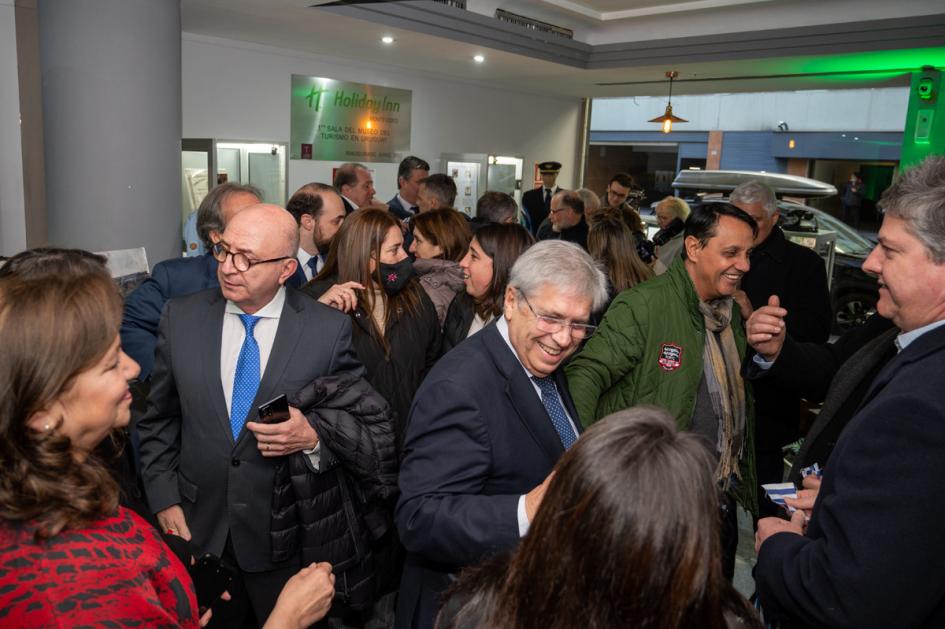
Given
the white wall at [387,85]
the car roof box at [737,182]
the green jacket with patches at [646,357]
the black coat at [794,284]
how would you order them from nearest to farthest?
1. the green jacket with patches at [646,357]
2. the black coat at [794,284]
3. the white wall at [387,85]
4. the car roof box at [737,182]

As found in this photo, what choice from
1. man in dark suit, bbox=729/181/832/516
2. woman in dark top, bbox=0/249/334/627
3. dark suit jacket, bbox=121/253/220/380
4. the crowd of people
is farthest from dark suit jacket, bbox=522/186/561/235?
woman in dark top, bbox=0/249/334/627

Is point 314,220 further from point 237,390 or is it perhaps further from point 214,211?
point 237,390

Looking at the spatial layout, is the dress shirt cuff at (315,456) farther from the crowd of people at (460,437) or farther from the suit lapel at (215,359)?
the suit lapel at (215,359)

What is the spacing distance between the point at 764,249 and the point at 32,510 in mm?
3987

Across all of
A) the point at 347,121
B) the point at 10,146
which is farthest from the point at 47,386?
the point at 347,121

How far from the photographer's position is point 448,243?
3992 mm

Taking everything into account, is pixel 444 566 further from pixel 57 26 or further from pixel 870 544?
pixel 57 26

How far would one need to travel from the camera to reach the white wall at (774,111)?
2128cm

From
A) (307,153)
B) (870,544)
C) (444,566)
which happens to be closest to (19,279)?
(444,566)

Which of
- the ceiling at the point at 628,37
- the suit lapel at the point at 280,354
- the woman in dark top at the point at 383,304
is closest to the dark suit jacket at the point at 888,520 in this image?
the suit lapel at the point at 280,354

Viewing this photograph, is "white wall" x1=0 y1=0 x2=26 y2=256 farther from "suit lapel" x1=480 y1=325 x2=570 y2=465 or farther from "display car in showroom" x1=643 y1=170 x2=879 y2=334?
"display car in showroom" x1=643 y1=170 x2=879 y2=334

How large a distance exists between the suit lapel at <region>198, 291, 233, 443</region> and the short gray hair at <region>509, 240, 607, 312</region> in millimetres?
1019

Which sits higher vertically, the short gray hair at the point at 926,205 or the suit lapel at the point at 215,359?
the short gray hair at the point at 926,205

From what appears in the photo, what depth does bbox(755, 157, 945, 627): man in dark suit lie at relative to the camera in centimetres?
138
